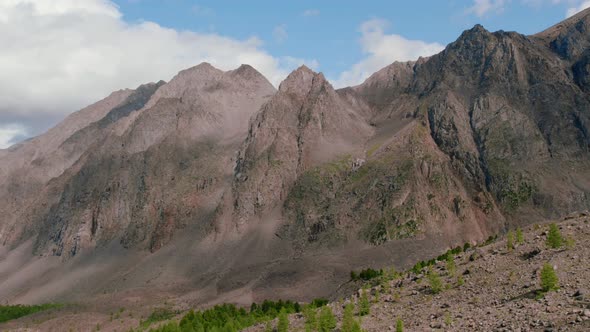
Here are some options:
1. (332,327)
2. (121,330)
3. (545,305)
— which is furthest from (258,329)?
(121,330)

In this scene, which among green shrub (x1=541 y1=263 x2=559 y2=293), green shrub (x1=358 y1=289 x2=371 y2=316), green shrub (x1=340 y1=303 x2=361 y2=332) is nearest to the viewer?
green shrub (x1=541 y1=263 x2=559 y2=293)

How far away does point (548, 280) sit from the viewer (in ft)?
126

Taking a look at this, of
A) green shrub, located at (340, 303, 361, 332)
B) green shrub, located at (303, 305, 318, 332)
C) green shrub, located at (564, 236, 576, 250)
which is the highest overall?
green shrub, located at (564, 236, 576, 250)

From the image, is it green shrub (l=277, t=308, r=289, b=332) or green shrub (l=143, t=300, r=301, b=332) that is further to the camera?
green shrub (l=143, t=300, r=301, b=332)

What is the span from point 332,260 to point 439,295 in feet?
468

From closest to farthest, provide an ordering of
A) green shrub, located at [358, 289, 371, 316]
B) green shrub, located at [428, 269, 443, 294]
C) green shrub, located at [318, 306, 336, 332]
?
1. green shrub, located at [428, 269, 443, 294]
2. green shrub, located at [318, 306, 336, 332]
3. green shrub, located at [358, 289, 371, 316]

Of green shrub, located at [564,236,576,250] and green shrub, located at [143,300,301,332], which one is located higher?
green shrub, located at [564,236,576,250]

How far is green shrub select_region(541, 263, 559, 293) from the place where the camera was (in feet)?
126

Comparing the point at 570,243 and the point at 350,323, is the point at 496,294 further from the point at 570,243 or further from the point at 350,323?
the point at 350,323

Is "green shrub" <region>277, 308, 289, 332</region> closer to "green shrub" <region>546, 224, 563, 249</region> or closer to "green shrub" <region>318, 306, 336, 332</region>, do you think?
"green shrub" <region>318, 306, 336, 332</region>

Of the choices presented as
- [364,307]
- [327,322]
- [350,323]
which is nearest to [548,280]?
[350,323]

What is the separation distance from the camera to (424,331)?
39.2 metres

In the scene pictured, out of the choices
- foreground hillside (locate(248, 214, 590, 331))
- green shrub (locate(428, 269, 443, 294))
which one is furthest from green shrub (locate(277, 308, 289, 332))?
green shrub (locate(428, 269, 443, 294))

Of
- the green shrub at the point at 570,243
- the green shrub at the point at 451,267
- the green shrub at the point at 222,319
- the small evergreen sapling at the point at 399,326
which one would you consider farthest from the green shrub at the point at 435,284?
the green shrub at the point at 222,319
